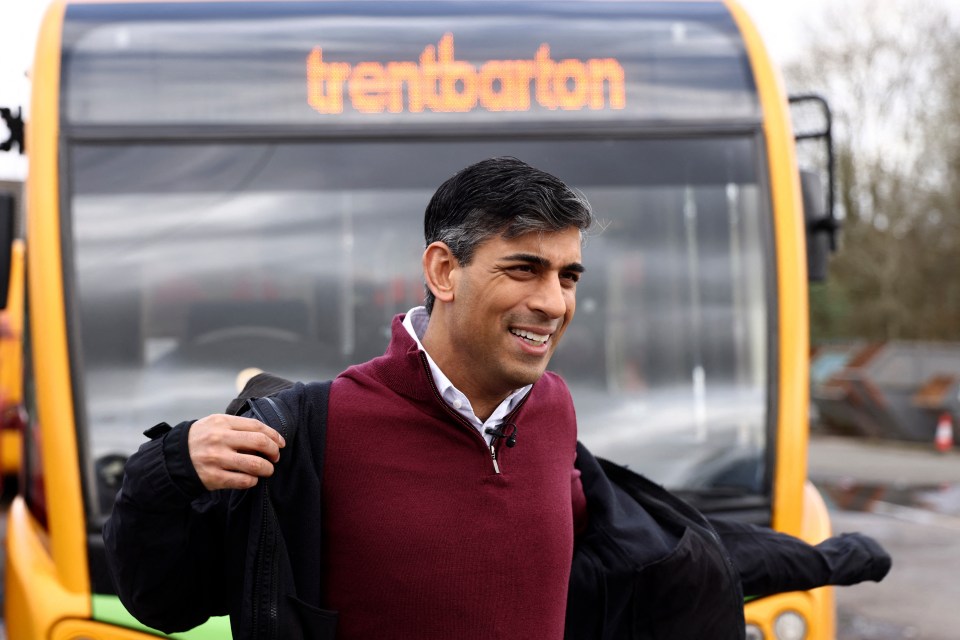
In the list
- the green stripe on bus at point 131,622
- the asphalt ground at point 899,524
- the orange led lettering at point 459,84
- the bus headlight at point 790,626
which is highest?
the orange led lettering at point 459,84

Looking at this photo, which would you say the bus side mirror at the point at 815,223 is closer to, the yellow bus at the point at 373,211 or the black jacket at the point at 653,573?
the yellow bus at the point at 373,211

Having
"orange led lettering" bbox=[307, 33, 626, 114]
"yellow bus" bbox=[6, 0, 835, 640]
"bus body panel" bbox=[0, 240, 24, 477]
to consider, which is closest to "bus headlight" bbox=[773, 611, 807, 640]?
"yellow bus" bbox=[6, 0, 835, 640]

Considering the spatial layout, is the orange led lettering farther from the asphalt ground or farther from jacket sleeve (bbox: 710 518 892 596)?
the asphalt ground

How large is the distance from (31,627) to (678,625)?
2137 millimetres

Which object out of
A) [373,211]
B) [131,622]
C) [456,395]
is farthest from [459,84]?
[456,395]

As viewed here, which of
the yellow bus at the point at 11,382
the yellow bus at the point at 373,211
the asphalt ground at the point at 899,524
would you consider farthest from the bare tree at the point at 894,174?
the yellow bus at the point at 373,211

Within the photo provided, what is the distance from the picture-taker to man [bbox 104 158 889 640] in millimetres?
1829

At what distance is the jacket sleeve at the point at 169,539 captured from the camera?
1.75 meters

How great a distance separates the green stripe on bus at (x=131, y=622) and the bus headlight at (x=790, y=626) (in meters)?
1.61

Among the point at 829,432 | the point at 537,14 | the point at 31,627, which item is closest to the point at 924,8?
the point at 829,432

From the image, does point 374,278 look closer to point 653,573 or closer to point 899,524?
point 653,573

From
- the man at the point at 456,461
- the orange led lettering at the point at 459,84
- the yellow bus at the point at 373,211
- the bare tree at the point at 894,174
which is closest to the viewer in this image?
the man at the point at 456,461

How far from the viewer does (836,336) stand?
29.7 meters

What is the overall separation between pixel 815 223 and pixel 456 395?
115 inches
